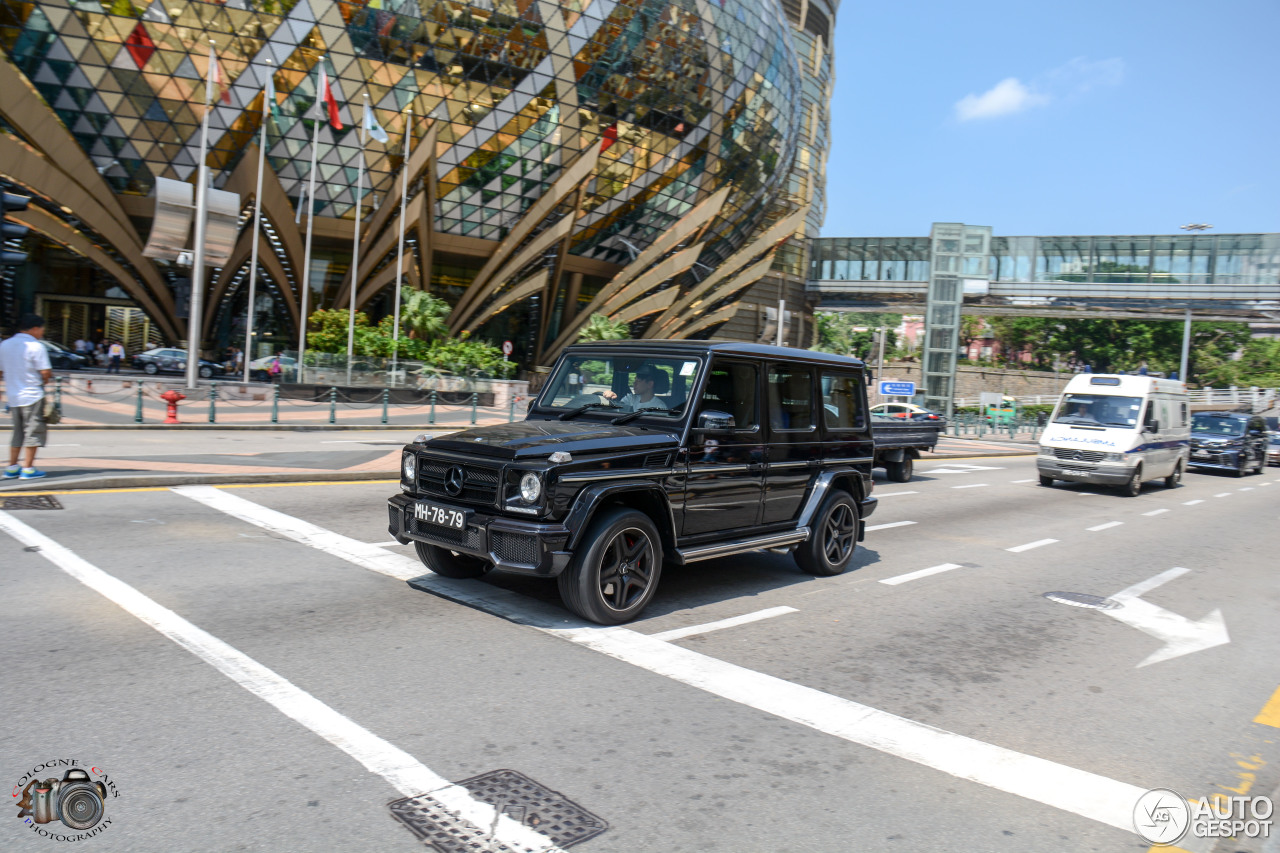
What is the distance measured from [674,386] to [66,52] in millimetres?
46990

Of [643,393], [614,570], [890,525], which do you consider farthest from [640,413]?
[890,525]

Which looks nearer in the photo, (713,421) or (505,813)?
(505,813)

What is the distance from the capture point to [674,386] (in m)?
6.72

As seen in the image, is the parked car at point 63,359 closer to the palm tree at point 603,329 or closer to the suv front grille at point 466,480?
the palm tree at point 603,329

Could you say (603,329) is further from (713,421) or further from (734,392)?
(713,421)

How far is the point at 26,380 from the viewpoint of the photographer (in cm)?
985

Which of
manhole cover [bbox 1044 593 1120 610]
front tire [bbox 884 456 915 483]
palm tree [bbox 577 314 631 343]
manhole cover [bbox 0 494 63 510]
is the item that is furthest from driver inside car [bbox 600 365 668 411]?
palm tree [bbox 577 314 631 343]

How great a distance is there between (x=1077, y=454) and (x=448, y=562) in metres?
15.0

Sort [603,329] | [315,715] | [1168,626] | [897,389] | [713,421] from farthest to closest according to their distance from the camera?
1. [603,329]
2. [897,389]
3. [1168,626]
4. [713,421]
5. [315,715]

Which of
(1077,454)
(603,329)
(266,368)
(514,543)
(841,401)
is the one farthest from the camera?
(603,329)

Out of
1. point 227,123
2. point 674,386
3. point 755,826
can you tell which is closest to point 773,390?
point 674,386

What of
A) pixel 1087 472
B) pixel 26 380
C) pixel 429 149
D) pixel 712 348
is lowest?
pixel 1087 472

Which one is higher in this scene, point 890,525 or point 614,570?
point 614,570

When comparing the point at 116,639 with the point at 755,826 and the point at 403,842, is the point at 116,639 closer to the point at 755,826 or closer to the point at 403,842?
the point at 403,842
